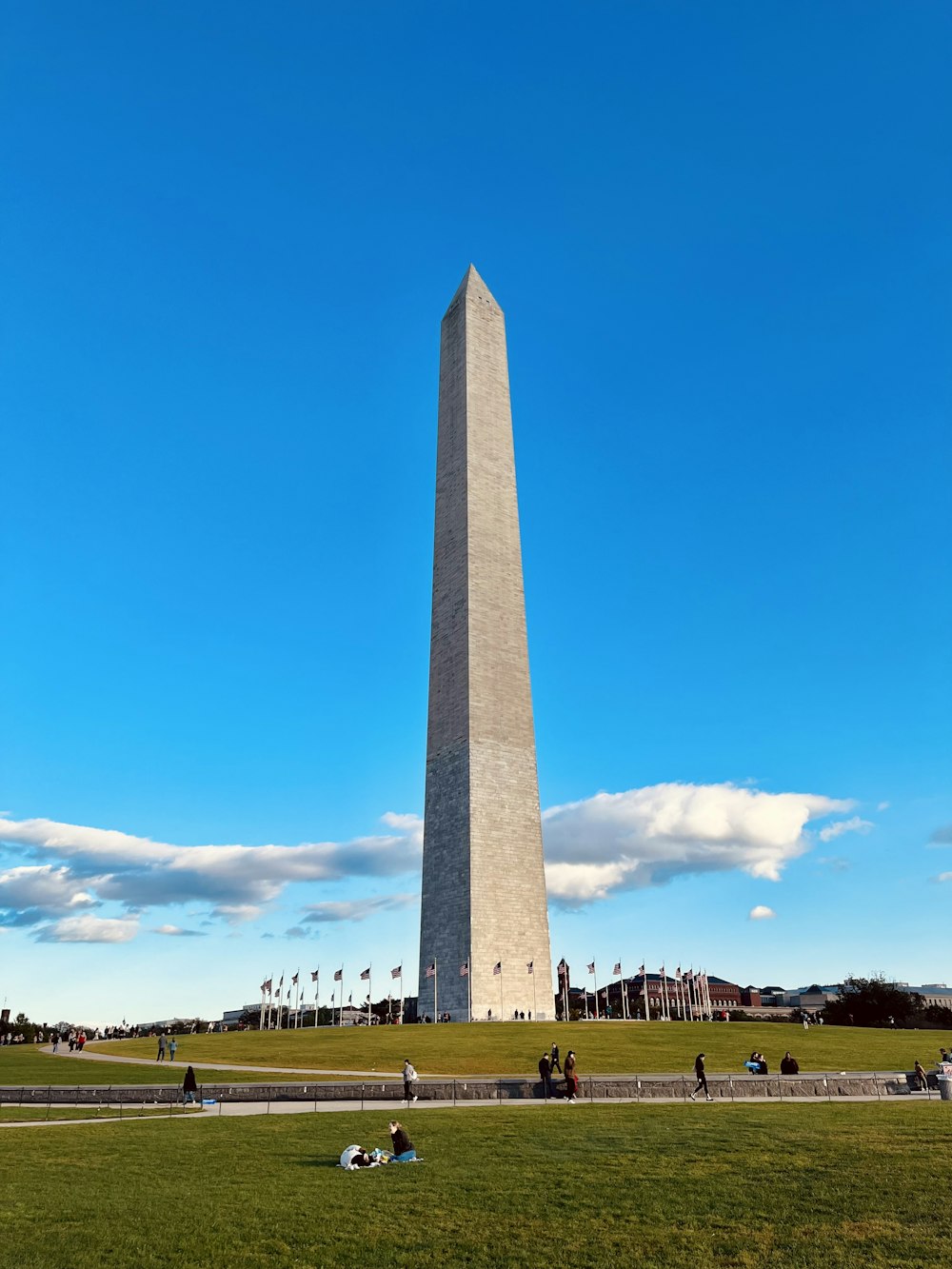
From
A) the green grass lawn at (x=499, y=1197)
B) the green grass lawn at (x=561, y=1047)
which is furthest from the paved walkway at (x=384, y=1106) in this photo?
the green grass lawn at (x=561, y=1047)

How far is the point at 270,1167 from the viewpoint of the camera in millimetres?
15352

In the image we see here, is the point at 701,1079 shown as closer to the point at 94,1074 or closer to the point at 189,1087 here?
the point at 189,1087

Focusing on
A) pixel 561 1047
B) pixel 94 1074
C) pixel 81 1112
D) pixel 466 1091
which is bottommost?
pixel 81 1112

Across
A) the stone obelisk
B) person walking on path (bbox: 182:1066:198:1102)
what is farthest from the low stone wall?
the stone obelisk

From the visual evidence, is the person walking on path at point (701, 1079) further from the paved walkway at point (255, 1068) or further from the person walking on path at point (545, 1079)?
the paved walkway at point (255, 1068)

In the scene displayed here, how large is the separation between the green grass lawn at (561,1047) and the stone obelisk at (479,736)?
5.75 metres

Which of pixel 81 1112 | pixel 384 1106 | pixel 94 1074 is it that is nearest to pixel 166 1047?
pixel 94 1074

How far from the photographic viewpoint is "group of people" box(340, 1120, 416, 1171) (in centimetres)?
1539

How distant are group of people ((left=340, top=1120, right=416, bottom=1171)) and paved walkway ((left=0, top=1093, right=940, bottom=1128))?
6142 millimetres

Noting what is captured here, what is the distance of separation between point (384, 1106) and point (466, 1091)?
2546 millimetres

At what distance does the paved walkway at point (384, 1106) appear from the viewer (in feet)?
73.3

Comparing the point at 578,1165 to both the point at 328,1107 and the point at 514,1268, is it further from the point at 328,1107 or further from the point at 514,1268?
the point at 328,1107

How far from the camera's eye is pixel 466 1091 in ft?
84.6

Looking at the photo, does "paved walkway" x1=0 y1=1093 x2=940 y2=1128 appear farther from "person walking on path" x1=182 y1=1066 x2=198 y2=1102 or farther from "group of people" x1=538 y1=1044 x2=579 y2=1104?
"person walking on path" x1=182 y1=1066 x2=198 y2=1102
